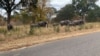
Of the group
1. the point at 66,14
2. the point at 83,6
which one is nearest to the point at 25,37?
the point at 66,14

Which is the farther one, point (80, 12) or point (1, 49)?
point (80, 12)

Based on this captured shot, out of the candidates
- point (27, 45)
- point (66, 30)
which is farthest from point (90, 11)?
point (27, 45)

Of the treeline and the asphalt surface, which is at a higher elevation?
the asphalt surface

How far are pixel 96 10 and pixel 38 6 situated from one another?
5068 cm

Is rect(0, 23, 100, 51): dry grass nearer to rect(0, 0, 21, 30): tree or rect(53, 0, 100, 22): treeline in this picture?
rect(0, 0, 21, 30): tree

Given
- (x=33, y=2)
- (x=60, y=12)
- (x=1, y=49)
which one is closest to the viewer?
(x=1, y=49)

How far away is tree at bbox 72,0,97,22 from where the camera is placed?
289 feet

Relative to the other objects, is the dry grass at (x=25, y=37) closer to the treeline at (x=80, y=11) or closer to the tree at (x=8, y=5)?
the tree at (x=8, y=5)

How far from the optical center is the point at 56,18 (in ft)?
274

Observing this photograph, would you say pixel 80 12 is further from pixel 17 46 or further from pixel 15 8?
pixel 17 46

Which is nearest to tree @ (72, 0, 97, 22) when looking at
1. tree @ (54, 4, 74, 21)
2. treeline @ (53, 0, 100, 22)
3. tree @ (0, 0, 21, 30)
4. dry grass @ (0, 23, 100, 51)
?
treeline @ (53, 0, 100, 22)

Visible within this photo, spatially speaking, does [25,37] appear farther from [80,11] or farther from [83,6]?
[83,6]

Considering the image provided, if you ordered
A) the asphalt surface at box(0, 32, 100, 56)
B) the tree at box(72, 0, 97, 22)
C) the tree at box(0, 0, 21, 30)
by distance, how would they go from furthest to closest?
the tree at box(72, 0, 97, 22) → the tree at box(0, 0, 21, 30) → the asphalt surface at box(0, 32, 100, 56)

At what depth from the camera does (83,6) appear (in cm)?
8925
